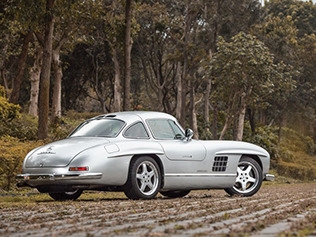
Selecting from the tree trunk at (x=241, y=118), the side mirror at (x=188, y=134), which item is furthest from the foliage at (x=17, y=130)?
the tree trunk at (x=241, y=118)

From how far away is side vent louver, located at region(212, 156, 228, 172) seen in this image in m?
14.2

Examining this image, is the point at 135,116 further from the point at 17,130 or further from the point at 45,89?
the point at 17,130

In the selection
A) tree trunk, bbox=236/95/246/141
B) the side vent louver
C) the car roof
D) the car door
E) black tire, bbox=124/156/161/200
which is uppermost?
tree trunk, bbox=236/95/246/141

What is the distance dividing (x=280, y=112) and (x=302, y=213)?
47528 millimetres

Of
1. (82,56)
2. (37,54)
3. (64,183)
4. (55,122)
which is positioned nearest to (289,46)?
(82,56)

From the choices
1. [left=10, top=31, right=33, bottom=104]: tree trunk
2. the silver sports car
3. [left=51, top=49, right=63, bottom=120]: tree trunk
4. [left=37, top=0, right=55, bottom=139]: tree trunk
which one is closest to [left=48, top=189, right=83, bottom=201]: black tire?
the silver sports car

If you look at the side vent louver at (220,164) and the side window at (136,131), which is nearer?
the side window at (136,131)

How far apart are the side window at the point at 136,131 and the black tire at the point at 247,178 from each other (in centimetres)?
221

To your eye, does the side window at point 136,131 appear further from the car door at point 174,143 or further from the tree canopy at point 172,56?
the tree canopy at point 172,56

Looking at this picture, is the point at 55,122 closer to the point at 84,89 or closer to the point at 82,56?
the point at 82,56

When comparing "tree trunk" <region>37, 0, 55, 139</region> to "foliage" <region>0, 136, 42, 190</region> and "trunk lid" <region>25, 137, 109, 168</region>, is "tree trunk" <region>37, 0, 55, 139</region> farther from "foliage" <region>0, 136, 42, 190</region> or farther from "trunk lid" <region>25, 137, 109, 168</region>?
"trunk lid" <region>25, 137, 109, 168</region>

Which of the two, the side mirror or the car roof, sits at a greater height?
the car roof

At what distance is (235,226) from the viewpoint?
275 inches

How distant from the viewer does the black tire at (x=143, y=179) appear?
12.6m
